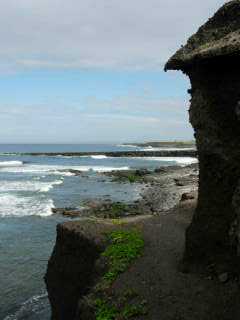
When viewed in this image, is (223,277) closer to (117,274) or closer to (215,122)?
(117,274)

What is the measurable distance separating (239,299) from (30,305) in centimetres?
1180

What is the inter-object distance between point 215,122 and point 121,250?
606 centimetres

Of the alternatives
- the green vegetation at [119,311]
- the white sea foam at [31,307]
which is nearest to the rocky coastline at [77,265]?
the green vegetation at [119,311]

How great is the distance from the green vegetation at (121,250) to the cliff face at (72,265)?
544 millimetres

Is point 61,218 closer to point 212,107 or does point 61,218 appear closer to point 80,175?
point 212,107

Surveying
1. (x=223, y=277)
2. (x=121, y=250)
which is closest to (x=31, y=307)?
(x=121, y=250)

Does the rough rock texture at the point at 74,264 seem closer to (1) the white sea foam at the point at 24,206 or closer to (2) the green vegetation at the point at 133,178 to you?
(1) the white sea foam at the point at 24,206

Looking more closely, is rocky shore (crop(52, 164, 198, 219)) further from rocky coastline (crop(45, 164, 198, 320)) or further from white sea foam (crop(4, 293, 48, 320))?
rocky coastline (crop(45, 164, 198, 320))

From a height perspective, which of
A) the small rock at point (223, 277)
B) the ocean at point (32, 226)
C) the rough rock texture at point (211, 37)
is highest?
the rough rock texture at point (211, 37)

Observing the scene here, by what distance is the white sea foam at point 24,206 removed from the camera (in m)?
47.1

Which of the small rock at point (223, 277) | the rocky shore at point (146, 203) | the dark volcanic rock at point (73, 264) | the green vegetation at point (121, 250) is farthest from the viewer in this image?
the rocky shore at point (146, 203)

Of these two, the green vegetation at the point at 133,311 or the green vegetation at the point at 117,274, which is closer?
the green vegetation at the point at 133,311

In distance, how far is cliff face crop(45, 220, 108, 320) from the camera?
19.8 m

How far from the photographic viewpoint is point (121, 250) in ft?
62.7
